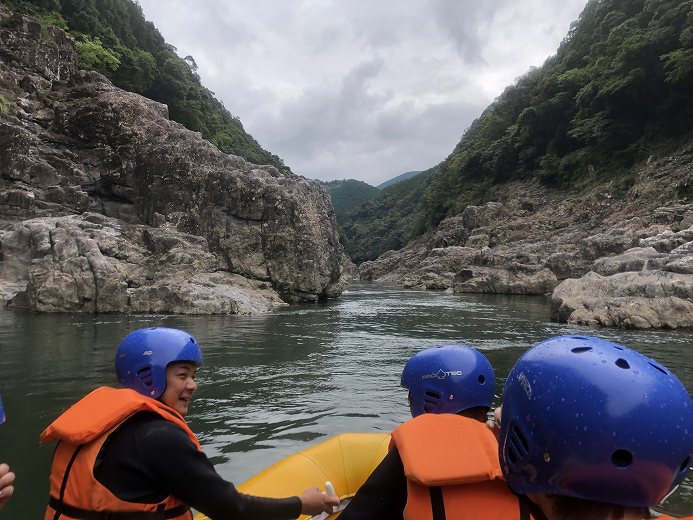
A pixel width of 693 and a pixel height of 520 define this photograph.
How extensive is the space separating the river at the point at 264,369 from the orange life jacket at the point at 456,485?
11.4ft

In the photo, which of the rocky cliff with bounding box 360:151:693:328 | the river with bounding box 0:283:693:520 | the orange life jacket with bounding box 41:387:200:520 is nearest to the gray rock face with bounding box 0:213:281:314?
the river with bounding box 0:283:693:520

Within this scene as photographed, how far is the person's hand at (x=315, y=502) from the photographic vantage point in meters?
2.51

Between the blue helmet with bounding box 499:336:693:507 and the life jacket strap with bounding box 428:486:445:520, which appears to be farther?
the life jacket strap with bounding box 428:486:445:520

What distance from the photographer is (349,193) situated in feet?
583

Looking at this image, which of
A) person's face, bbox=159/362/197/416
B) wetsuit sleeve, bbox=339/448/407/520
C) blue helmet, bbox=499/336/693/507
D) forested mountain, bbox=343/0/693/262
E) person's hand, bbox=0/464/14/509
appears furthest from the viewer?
forested mountain, bbox=343/0/693/262

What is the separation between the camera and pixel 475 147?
65812mm

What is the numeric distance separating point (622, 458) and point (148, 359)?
7.29ft

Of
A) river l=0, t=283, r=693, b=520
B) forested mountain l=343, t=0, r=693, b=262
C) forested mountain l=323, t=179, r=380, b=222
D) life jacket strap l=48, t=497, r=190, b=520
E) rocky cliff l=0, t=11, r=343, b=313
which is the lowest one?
river l=0, t=283, r=693, b=520

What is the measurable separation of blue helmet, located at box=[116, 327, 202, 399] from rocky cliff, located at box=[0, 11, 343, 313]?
1488 cm

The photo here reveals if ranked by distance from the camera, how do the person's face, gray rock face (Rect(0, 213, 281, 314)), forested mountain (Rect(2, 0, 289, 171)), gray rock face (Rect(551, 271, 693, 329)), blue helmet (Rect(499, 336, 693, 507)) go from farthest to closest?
forested mountain (Rect(2, 0, 289, 171)) < gray rock face (Rect(0, 213, 281, 314)) < gray rock face (Rect(551, 271, 693, 329)) < the person's face < blue helmet (Rect(499, 336, 693, 507))

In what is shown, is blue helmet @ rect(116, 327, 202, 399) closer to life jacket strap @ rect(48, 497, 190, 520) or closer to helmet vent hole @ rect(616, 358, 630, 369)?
life jacket strap @ rect(48, 497, 190, 520)

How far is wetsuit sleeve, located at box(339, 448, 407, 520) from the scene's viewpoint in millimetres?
1697

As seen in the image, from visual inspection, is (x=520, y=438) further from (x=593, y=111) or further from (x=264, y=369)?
(x=593, y=111)

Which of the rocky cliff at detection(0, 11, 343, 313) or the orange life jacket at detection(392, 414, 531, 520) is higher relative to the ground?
the rocky cliff at detection(0, 11, 343, 313)
